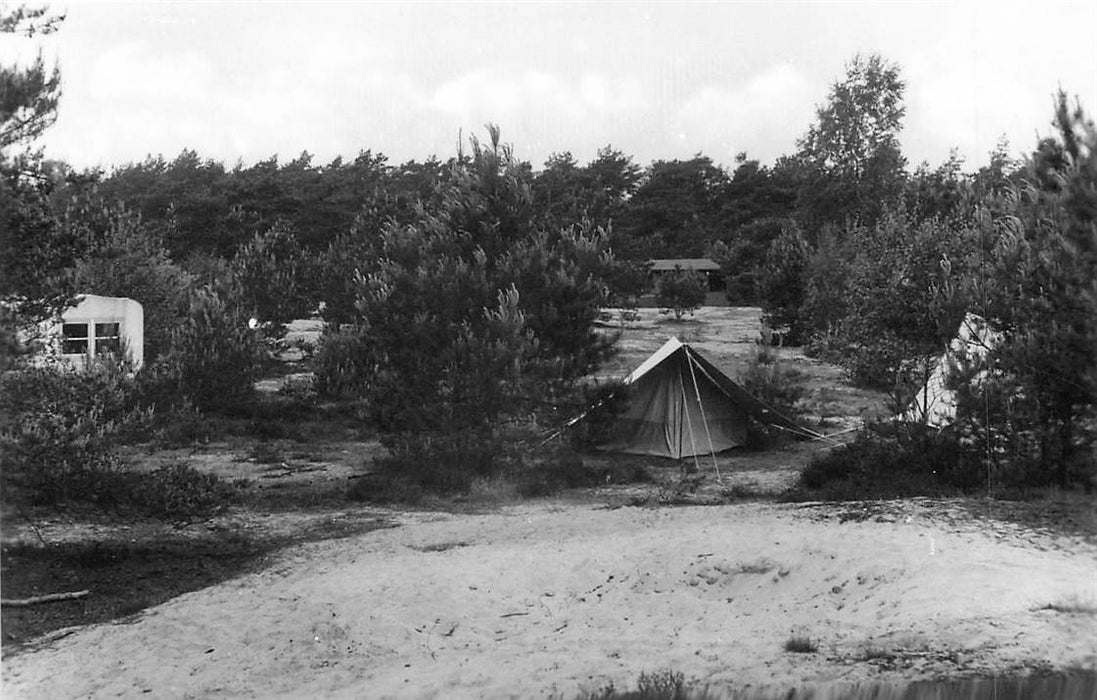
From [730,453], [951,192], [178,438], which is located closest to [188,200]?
[178,438]

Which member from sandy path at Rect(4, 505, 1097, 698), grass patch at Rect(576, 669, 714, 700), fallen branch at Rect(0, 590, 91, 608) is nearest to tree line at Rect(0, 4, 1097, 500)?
sandy path at Rect(4, 505, 1097, 698)

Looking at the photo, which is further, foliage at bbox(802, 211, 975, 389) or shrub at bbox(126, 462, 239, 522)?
foliage at bbox(802, 211, 975, 389)

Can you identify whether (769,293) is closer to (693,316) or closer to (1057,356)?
(693,316)

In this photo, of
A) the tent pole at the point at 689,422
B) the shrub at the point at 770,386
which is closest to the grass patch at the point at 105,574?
the tent pole at the point at 689,422

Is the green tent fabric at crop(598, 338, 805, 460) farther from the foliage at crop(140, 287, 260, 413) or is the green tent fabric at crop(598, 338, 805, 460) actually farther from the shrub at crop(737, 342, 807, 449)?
the foliage at crop(140, 287, 260, 413)

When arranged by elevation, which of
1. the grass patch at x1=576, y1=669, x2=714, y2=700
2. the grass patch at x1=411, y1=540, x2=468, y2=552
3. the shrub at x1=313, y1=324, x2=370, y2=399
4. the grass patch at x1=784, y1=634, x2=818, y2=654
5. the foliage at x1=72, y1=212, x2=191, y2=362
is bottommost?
the grass patch at x1=576, y1=669, x2=714, y2=700

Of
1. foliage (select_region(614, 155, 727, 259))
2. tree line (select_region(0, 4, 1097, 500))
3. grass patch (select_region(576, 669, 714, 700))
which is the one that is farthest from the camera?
foliage (select_region(614, 155, 727, 259))

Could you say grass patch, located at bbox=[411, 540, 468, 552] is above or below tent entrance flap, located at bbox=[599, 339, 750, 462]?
below
